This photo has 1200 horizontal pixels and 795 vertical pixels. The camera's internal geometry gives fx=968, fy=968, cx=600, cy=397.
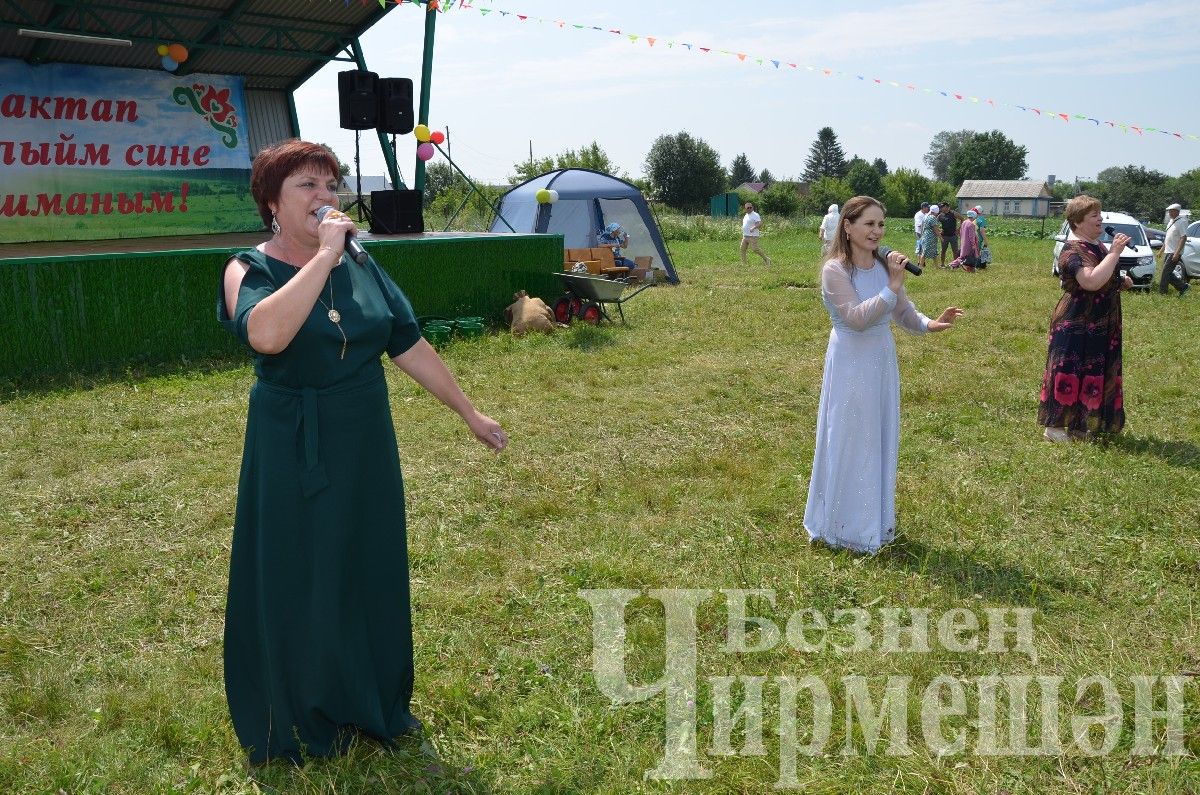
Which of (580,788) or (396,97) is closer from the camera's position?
(580,788)

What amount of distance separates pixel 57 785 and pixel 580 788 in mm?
1682

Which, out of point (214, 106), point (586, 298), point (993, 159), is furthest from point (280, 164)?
point (993, 159)

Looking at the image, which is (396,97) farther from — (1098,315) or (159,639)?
(159,639)

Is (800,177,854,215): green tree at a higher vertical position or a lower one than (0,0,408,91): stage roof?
lower

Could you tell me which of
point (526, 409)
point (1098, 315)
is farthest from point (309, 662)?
point (1098, 315)

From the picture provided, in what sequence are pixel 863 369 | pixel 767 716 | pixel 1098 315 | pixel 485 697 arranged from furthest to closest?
pixel 1098 315, pixel 863 369, pixel 485 697, pixel 767 716

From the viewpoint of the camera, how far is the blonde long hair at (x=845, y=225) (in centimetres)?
471

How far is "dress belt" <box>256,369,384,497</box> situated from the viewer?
2865mm

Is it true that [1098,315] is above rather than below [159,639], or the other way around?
above

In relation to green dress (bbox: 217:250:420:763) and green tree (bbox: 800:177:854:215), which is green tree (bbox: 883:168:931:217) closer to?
green tree (bbox: 800:177:854:215)

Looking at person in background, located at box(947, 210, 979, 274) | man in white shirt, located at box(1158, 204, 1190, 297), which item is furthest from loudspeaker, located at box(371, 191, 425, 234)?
person in background, located at box(947, 210, 979, 274)

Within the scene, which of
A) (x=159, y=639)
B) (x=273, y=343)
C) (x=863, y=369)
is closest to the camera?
(x=273, y=343)

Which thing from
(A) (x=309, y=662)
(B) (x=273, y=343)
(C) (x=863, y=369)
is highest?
(B) (x=273, y=343)

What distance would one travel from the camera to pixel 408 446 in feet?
23.3
